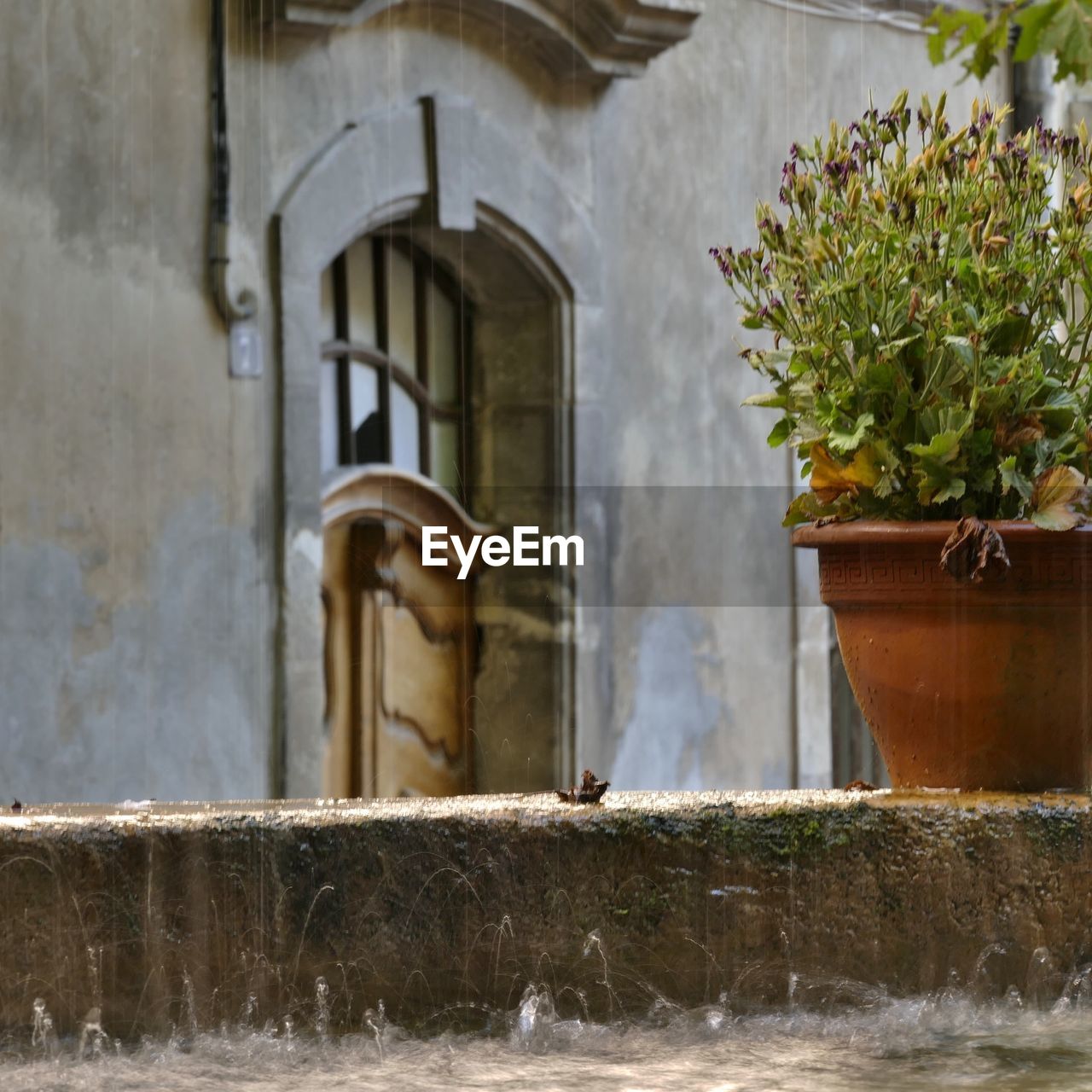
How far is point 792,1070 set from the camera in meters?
2.36

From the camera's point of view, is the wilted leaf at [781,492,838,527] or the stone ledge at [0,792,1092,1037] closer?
the stone ledge at [0,792,1092,1037]

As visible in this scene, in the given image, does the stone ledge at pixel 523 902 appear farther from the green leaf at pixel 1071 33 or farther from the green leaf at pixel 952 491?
the green leaf at pixel 1071 33

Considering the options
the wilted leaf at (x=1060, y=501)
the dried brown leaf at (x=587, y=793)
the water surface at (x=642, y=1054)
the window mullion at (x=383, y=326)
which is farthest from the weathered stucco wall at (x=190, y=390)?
the wilted leaf at (x=1060, y=501)

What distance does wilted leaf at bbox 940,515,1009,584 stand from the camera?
2.84 m

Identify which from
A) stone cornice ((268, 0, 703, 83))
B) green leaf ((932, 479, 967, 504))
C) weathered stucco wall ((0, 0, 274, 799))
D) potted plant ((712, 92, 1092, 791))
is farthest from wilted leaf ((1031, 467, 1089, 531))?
stone cornice ((268, 0, 703, 83))

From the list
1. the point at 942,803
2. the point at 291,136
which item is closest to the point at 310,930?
the point at 942,803

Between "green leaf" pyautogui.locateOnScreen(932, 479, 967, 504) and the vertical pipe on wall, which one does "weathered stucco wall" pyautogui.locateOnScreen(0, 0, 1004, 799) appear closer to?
the vertical pipe on wall

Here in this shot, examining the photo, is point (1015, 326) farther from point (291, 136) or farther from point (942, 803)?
point (291, 136)

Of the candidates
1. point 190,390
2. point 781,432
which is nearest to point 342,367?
point 190,390

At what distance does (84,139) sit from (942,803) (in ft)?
16.1

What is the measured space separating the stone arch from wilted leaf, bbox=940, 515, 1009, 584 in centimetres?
466

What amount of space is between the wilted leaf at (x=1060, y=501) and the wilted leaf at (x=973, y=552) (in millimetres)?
72

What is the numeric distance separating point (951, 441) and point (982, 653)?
0.31 meters

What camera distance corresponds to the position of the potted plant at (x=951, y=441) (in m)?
2.90
